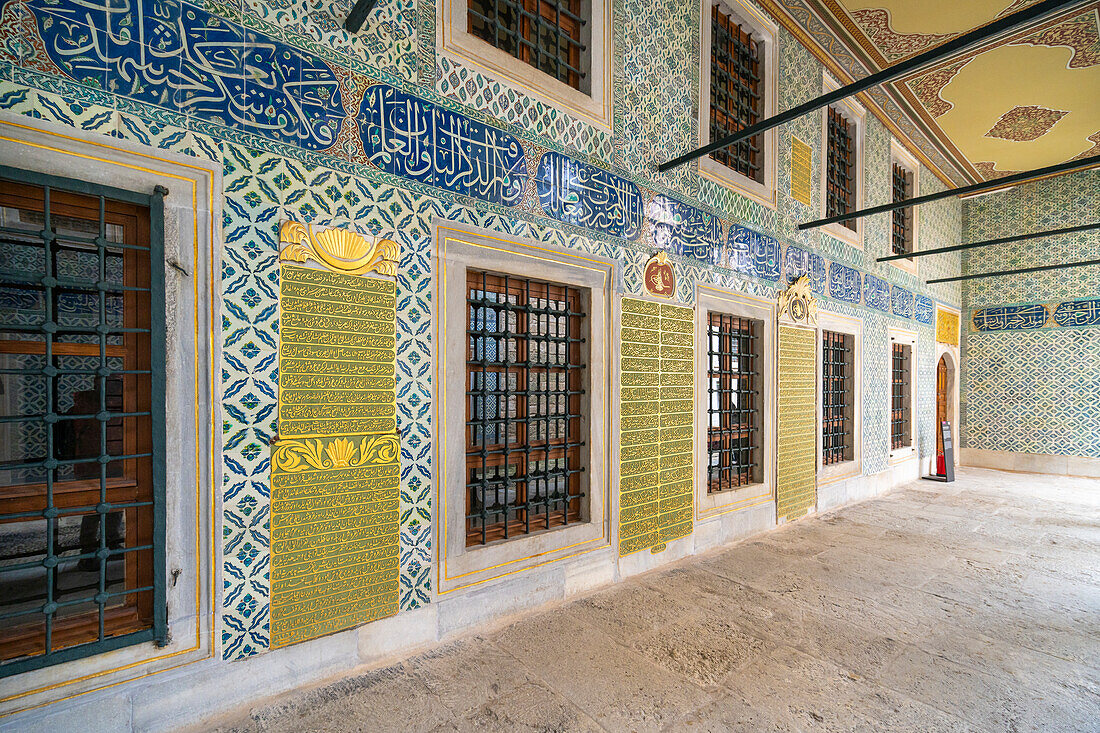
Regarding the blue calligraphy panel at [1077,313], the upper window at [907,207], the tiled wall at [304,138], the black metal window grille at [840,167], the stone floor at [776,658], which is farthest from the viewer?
the blue calligraphy panel at [1077,313]

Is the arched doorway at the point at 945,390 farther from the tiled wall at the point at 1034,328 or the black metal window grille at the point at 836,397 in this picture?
the black metal window grille at the point at 836,397

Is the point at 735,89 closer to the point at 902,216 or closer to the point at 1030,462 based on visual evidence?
the point at 902,216

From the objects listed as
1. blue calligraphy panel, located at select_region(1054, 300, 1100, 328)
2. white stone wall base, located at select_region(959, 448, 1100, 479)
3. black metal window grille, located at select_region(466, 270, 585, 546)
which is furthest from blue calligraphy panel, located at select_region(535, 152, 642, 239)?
white stone wall base, located at select_region(959, 448, 1100, 479)

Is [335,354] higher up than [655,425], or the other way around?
[335,354]

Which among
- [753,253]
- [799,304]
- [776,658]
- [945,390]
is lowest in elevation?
[776,658]

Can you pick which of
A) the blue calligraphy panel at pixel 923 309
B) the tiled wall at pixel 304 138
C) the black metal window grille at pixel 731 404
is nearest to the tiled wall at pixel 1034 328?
the blue calligraphy panel at pixel 923 309

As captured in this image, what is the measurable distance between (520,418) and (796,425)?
4.05 metres

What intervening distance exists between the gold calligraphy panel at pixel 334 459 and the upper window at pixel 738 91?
3.67 metres

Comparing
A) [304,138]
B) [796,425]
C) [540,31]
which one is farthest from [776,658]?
[540,31]

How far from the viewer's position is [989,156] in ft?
30.8

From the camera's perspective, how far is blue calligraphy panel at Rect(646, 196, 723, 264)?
4332 mm

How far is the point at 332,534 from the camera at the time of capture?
258 cm

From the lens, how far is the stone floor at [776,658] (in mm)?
2330

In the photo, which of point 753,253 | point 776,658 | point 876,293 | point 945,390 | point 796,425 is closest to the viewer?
point 776,658
